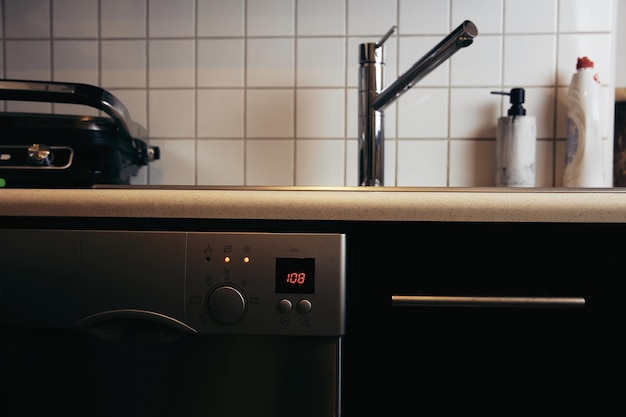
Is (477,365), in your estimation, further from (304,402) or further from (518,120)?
(518,120)

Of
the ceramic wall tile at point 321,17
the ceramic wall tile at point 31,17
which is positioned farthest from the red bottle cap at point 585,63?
the ceramic wall tile at point 31,17

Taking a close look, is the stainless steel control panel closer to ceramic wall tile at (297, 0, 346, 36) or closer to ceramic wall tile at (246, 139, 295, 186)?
ceramic wall tile at (246, 139, 295, 186)

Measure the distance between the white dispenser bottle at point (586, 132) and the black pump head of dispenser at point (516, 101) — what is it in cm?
11

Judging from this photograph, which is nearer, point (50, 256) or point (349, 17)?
point (50, 256)

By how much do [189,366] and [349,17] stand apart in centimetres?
82

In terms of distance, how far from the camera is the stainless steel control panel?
560 mm

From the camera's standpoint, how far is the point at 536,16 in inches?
42.4

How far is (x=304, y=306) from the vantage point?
558 millimetres

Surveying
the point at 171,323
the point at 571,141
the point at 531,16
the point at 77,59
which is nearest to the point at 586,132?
the point at 571,141

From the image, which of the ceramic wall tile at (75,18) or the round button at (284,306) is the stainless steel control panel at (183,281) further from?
the ceramic wall tile at (75,18)

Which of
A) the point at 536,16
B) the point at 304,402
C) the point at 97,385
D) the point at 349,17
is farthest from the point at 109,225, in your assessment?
the point at 536,16

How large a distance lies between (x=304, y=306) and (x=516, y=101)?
0.69m

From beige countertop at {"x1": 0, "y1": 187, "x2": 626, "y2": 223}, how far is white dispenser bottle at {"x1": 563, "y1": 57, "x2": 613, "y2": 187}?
1.51 ft

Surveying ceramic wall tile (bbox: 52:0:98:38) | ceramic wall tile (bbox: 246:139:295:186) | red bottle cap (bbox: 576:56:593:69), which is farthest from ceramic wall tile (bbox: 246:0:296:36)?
red bottle cap (bbox: 576:56:593:69)
